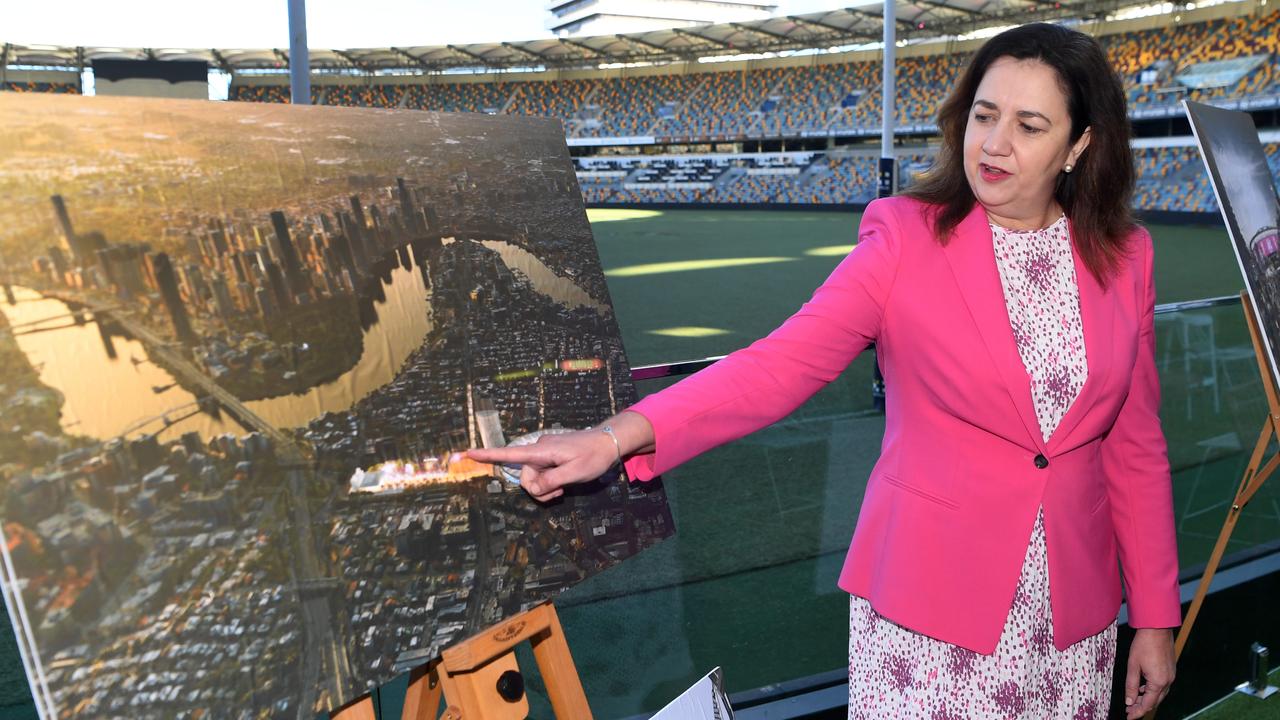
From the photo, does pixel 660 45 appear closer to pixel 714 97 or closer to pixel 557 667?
pixel 714 97

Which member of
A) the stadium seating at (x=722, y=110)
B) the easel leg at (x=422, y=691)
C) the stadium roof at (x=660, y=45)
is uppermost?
the stadium roof at (x=660, y=45)

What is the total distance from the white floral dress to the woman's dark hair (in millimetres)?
36

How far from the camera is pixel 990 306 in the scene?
1.07 metres

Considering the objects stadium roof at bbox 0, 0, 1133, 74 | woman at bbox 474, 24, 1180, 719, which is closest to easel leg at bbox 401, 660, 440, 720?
woman at bbox 474, 24, 1180, 719

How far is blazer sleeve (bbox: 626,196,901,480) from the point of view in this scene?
0.97 m

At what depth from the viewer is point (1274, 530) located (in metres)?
3.02

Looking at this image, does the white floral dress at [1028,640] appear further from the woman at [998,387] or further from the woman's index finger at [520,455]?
the woman's index finger at [520,455]

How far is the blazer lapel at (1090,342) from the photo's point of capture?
3.51 ft

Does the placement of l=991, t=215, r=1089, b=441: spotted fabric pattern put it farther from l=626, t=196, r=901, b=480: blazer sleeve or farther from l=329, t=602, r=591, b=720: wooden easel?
l=329, t=602, r=591, b=720: wooden easel

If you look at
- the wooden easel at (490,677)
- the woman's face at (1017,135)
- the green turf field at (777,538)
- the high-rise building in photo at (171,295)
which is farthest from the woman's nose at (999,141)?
the green turf field at (777,538)

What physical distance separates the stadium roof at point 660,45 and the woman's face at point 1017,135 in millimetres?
22358

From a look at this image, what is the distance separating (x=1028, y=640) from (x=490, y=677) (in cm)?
59

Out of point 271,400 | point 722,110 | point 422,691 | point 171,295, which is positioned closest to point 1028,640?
point 422,691

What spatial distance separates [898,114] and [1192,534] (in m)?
26.3
